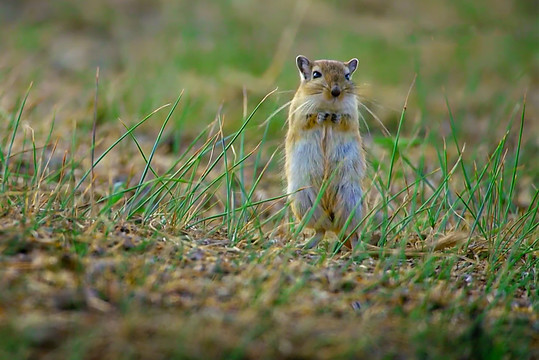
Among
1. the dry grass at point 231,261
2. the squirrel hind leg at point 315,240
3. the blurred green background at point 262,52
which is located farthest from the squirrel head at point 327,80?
the blurred green background at point 262,52

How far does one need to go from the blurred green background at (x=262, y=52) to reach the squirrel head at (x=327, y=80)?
2.79 m

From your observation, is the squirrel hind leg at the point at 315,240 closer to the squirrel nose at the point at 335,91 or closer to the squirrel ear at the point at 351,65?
the squirrel nose at the point at 335,91

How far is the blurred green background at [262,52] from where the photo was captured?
29.0 feet

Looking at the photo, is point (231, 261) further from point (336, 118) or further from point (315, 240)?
point (336, 118)

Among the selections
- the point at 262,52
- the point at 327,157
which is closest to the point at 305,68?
the point at 327,157

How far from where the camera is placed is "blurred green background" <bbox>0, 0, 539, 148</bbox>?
884 cm

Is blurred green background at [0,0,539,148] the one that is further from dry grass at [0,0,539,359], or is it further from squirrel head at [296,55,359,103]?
squirrel head at [296,55,359,103]

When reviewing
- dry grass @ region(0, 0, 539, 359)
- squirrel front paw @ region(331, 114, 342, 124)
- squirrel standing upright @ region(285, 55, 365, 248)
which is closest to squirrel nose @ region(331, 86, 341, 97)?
squirrel standing upright @ region(285, 55, 365, 248)

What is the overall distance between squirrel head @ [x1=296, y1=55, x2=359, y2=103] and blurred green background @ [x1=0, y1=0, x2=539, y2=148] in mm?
2788

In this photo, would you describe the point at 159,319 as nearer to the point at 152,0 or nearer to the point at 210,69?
the point at 210,69

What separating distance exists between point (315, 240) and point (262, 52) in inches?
254

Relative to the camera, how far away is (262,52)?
10852 mm

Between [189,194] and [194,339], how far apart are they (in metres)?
1.57

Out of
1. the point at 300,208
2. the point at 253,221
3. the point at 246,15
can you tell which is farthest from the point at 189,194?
the point at 246,15
